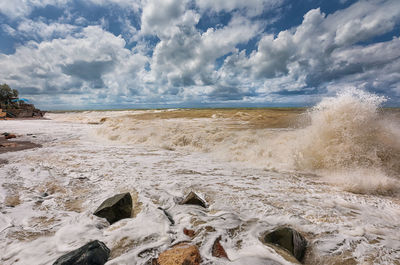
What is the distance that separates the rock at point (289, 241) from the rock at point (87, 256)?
2.09 meters

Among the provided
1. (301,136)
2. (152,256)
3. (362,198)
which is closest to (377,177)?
(362,198)

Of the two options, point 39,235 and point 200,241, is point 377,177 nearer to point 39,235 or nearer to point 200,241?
point 200,241

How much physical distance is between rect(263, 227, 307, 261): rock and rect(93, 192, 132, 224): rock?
2.29m

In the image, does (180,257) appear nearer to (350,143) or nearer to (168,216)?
(168,216)

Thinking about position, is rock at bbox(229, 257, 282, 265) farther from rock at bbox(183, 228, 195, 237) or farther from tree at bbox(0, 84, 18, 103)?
tree at bbox(0, 84, 18, 103)

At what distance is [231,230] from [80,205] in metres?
2.95

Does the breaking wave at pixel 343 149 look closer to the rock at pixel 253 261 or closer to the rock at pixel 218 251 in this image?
the rock at pixel 253 261

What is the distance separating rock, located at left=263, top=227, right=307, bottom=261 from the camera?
7.52ft

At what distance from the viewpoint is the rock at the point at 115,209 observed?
2.97m

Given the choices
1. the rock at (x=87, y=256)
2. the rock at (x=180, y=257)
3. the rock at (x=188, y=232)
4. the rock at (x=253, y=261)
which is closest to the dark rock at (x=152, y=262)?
the rock at (x=180, y=257)

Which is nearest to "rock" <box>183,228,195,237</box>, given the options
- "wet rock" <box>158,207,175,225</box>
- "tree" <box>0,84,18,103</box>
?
"wet rock" <box>158,207,175,225</box>

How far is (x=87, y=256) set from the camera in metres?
1.98

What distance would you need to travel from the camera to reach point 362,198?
12.6 ft

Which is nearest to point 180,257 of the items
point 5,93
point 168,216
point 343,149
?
point 168,216
